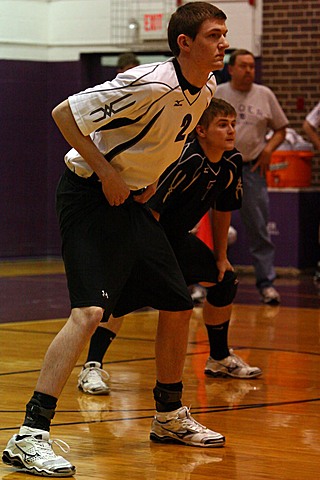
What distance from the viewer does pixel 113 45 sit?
1363 cm

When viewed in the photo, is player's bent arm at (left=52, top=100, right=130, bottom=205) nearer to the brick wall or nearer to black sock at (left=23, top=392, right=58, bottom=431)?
black sock at (left=23, top=392, right=58, bottom=431)

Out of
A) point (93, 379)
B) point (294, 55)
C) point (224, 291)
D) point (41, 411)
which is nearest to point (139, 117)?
point (41, 411)

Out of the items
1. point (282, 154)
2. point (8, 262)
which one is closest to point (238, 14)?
point (282, 154)

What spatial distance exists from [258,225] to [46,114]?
507cm

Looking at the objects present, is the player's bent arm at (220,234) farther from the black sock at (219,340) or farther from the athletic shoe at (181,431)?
the athletic shoe at (181,431)

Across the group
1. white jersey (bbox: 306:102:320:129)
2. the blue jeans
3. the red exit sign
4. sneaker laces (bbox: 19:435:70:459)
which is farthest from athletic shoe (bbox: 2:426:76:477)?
the red exit sign

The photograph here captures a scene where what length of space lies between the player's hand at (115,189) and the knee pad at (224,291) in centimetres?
177

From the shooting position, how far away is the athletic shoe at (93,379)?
17.9 feet

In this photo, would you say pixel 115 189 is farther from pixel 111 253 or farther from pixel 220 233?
pixel 220 233

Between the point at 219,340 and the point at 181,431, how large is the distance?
1.62 m

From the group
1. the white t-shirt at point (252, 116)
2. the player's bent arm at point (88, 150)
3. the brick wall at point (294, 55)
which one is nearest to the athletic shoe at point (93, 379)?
the player's bent arm at point (88, 150)

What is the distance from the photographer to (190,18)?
4.22 m

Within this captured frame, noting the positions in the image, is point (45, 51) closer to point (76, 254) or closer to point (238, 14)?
point (238, 14)

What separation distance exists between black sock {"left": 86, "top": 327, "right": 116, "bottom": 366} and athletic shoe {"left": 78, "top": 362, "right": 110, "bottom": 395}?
0.13ft
